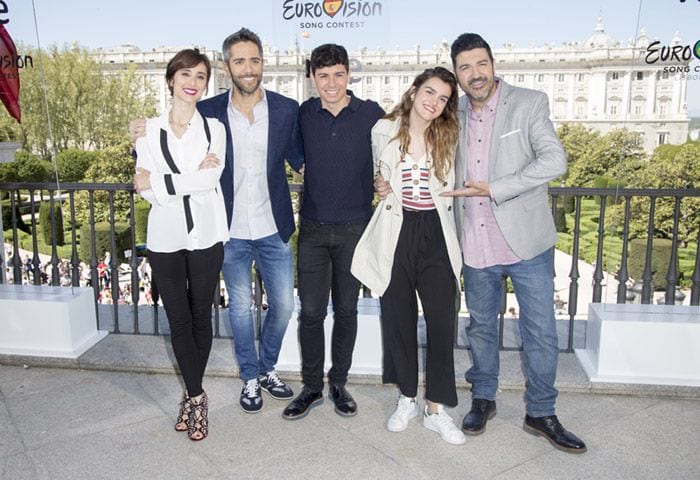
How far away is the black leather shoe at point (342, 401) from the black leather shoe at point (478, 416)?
0.50 meters

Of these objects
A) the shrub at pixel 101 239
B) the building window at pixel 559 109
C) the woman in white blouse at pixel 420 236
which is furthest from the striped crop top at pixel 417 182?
the building window at pixel 559 109

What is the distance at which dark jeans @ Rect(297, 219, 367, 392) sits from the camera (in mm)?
2789

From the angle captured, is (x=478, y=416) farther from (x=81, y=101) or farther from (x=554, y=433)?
(x=81, y=101)

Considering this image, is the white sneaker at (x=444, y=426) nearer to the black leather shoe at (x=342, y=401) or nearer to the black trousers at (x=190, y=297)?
the black leather shoe at (x=342, y=401)

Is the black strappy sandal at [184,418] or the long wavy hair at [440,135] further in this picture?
the black strappy sandal at [184,418]

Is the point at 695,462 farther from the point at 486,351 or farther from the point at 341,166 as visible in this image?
the point at 341,166

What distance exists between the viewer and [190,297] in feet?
8.90

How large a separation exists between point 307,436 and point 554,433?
1.02 m

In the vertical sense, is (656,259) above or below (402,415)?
below

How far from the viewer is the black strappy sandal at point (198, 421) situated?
107 inches

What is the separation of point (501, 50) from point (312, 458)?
70.8 meters

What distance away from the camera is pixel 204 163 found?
8.51ft

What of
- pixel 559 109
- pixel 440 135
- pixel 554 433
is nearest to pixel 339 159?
pixel 440 135

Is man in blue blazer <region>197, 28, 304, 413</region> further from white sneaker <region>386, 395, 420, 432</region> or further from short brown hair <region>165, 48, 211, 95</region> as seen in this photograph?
white sneaker <region>386, 395, 420, 432</region>
